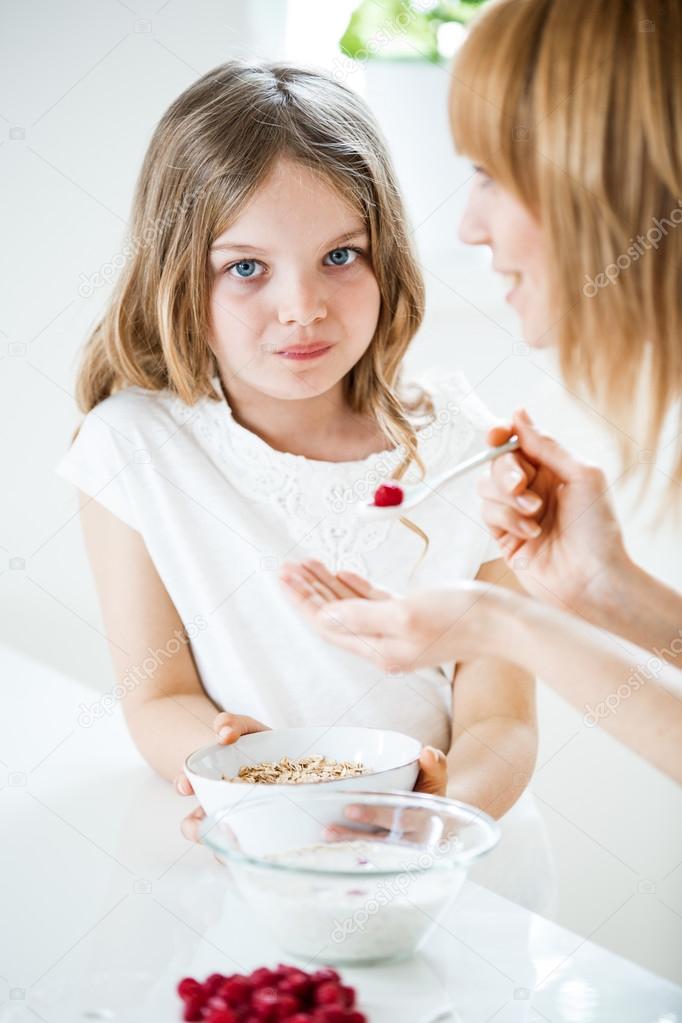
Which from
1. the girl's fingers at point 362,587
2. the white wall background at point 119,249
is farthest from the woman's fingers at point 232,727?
the white wall background at point 119,249

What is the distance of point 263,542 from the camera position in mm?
1383

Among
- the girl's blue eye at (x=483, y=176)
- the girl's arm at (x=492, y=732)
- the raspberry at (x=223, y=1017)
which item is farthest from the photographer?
the girl's arm at (x=492, y=732)

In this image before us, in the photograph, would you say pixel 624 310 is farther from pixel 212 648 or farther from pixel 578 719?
pixel 578 719

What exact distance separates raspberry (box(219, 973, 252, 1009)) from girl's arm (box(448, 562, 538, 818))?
48cm

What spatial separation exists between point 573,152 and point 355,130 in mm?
584

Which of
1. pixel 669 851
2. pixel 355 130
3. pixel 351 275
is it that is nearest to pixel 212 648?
pixel 351 275

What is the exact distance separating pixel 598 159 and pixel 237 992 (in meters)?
0.59

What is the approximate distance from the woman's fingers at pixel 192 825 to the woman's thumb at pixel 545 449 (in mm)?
432

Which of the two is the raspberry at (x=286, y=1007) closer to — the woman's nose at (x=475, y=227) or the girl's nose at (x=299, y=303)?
the woman's nose at (x=475, y=227)

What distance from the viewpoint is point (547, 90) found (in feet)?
2.46

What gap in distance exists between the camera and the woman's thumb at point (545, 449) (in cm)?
95

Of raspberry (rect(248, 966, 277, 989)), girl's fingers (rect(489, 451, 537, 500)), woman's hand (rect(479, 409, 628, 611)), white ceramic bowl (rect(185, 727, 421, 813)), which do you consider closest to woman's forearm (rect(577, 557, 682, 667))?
woman's hand (rect(479, 409, 628, 611))

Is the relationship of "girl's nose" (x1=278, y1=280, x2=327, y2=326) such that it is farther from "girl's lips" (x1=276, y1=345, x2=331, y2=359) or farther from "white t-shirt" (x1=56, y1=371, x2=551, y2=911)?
"white t-shirt" (x1=56, y1=371, x2=551, y2=911)

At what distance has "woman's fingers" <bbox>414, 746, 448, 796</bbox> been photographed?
95 cm
